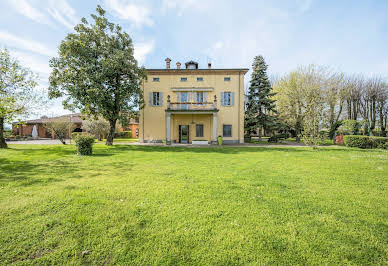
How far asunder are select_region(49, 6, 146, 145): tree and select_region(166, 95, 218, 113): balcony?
4.38 m

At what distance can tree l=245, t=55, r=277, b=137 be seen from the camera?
69.1 ft

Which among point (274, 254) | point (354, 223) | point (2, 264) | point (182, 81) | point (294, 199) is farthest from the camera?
point (182, 81)

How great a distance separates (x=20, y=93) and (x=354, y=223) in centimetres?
1883

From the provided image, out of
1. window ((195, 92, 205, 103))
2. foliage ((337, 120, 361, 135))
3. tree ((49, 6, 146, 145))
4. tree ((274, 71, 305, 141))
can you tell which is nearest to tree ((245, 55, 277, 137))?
tree ((274, 71, 305, 141))

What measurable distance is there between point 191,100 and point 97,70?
33.4 feet

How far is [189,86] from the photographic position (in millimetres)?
19875

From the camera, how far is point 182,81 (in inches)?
784

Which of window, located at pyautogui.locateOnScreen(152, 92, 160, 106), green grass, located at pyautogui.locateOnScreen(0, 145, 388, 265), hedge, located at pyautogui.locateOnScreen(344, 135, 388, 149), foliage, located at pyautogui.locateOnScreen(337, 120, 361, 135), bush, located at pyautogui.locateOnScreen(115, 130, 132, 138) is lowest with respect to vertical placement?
green grass, located at pyautogui.locateOnScreen(0, 145, 388, 265)

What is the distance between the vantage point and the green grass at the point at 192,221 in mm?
2162

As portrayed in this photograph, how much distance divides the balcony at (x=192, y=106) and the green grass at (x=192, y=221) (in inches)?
529

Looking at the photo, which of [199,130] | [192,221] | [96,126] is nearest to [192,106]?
[199,130]

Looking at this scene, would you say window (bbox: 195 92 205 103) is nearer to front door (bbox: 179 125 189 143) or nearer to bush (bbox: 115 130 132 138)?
front door (bbox: 179 125 189 143)

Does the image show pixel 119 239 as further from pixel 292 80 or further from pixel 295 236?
pixel 292 80

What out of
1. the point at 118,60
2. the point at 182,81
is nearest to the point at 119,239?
the point at 118,60
